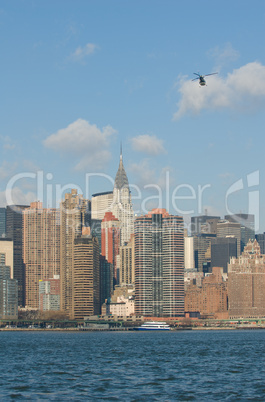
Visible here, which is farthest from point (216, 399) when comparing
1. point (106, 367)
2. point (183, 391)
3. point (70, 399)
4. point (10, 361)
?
point (10, 361)

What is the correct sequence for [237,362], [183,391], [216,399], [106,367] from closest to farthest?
[216,399]
[183,391]
[106,367]
[237,362]

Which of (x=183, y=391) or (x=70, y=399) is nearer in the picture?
(x=70, y=399)

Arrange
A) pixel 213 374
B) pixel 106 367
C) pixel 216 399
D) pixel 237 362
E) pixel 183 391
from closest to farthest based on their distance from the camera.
→ pixel 216 399 < pixel 183 391 < pixel 213 374 < pixel 106 367 < pixel 237 362

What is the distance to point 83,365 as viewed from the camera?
110562 mm

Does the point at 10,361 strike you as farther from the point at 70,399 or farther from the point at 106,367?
the point at 70,399

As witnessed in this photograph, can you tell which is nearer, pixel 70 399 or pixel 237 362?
pixel 70 399

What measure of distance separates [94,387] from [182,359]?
41073 millimetres

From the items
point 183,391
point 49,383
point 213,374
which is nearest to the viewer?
point 183,391

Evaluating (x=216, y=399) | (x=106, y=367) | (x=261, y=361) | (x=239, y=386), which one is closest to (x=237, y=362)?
(x=261, y=361)

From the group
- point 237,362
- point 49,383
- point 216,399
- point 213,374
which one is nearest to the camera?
point 216,399

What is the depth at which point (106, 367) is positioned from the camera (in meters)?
107

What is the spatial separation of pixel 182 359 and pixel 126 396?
154ft

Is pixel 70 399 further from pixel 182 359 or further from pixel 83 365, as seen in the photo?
pixel 182 359

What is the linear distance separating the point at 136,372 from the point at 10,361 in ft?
94.8
